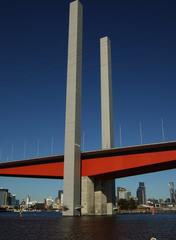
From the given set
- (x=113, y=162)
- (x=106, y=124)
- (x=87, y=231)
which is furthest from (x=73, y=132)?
(x=87, y=231)

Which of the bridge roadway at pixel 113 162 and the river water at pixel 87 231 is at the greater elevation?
the bridge roadway at pixel 113 162

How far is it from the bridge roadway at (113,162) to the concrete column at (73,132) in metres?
3.30

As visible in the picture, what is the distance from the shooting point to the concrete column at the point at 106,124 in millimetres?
77438

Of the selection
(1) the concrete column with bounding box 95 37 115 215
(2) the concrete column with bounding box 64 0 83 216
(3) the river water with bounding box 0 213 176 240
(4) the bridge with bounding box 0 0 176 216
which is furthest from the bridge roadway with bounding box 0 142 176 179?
(3) the river water with bounding box 0 213 176 240

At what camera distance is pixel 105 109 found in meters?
80.8

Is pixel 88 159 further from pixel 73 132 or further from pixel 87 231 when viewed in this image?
pixel 87 231

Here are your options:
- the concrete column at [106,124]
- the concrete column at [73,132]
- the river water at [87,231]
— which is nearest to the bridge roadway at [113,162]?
the concrete column at [73,132]

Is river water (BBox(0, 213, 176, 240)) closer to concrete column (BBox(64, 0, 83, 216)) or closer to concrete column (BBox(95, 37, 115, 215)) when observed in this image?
concrete column (BBox(64, 0, 83, 216))

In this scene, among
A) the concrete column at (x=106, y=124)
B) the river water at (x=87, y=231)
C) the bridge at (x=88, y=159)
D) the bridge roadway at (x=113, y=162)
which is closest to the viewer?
the river water at (x=87, y=231)

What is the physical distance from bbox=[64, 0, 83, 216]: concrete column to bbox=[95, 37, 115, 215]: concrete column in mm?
7676

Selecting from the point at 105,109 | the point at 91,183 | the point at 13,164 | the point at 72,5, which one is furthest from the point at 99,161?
the point at 72,5

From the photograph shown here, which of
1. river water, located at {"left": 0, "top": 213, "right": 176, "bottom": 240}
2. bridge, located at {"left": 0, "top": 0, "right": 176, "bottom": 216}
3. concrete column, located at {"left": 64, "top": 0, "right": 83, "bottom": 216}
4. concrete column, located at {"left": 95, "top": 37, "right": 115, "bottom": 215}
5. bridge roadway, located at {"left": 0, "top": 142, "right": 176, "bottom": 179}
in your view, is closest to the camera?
river water, located at {"left": 0, "top": 213, "right": 176, "bottom": 240}

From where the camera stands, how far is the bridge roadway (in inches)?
2525

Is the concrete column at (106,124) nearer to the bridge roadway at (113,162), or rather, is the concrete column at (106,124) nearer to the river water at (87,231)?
the bridge roadway at (113,162)
